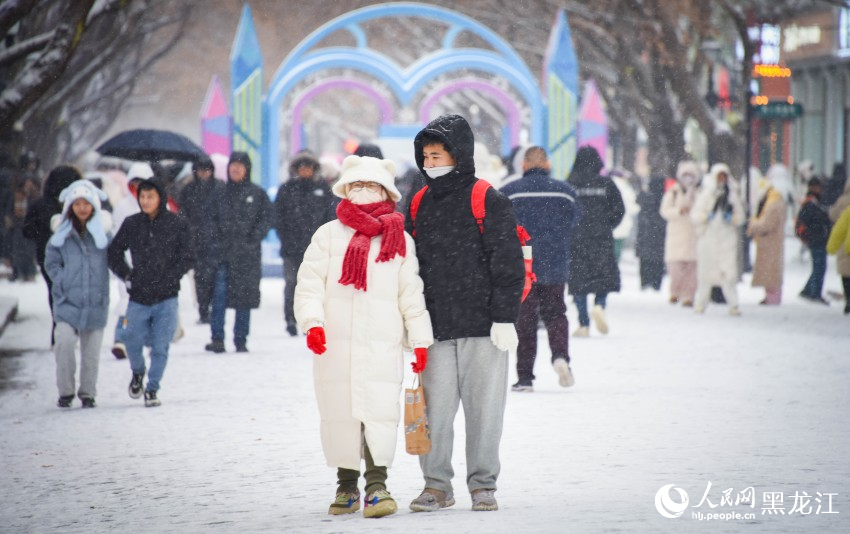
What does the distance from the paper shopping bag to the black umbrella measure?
9.37 metres

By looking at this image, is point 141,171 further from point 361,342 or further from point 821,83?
point 821,83

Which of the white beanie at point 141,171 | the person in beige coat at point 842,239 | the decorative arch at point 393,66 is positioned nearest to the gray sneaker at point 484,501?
the white beanie at point 141,171

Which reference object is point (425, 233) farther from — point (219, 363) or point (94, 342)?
point (219, 363)

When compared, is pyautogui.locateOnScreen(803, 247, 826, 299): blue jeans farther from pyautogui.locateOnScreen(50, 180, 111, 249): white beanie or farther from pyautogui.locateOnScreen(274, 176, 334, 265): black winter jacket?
pyautogui.locateOnScreen(50, 180, 111, 249): white beanie

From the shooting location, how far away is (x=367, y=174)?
6.36 metres

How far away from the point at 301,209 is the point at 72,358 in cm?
469

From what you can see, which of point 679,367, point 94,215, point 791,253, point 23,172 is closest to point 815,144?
point 791,253

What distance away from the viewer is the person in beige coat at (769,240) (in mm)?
18484

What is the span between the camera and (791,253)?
32375 mm

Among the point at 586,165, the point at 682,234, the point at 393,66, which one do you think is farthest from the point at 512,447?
the point at 393,66

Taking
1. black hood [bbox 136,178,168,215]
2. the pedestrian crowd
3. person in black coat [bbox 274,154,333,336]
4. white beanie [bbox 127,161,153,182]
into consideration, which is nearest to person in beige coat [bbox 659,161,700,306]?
the pedestrian crowd

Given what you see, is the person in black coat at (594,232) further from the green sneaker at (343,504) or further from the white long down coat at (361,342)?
the green sneaker at (343,504)

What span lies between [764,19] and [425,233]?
25975 mm

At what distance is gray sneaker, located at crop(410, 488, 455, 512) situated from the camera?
20.7 ft
